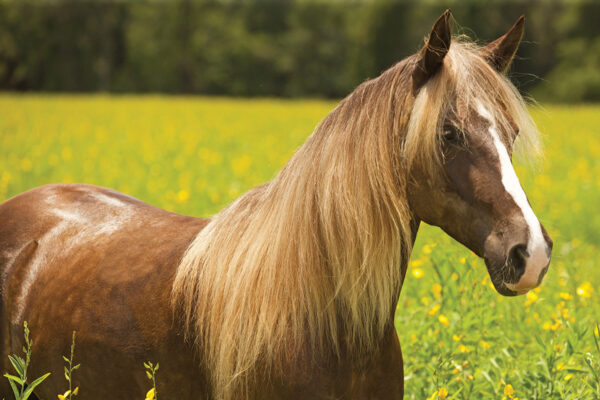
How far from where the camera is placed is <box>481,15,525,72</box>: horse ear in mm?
2092

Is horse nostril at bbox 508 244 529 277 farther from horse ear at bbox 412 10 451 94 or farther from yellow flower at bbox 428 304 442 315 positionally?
yellow flower at bbox 428 304 442 315

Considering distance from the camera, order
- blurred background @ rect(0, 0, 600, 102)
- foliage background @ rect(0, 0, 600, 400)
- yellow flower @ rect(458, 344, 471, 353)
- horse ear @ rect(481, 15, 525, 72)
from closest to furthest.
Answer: horse ear @ rect(481, 15, 525, 72) < yellow flower @ rect(458, 344, 471, 353) < foliage background @ rect(0, 0, 600, 400) < blurred background @ rect(0, 0, 600, 102)

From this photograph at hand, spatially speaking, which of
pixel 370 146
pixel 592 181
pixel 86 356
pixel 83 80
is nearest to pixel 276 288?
pixel 370 146

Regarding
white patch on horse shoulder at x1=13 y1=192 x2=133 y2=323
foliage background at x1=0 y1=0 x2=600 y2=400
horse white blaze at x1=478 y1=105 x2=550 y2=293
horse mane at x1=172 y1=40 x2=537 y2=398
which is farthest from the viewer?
foliage background at x1=0 y1=0 x2=600 y2=400

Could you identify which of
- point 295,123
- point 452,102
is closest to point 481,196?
point 452,102

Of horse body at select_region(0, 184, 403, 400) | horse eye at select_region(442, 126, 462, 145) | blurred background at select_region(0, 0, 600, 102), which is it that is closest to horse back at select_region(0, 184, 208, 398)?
horse body at select_region(0, 184, 403, 400)

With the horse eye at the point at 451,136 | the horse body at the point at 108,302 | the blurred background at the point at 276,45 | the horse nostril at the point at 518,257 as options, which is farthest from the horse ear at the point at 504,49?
the blurred background at the point at 276,45

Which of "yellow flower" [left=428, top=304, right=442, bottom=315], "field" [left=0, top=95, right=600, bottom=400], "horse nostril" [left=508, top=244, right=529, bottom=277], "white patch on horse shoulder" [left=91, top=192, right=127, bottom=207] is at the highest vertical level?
"horse nostril" [left=508, top=244, right=529, bottom=277]

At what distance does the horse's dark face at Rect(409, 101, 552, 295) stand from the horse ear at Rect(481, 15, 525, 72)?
1.04 feet

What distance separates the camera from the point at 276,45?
182 ft

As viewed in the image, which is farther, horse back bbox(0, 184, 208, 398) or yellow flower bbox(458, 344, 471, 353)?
yellow flower bbox(458, 344, 471, 353)

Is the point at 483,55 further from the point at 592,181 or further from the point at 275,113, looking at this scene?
the point at 275,113

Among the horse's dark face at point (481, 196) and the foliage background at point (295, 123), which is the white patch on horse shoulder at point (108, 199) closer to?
the foliage background at point (295, 123)

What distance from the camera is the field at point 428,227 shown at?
9.70ft
